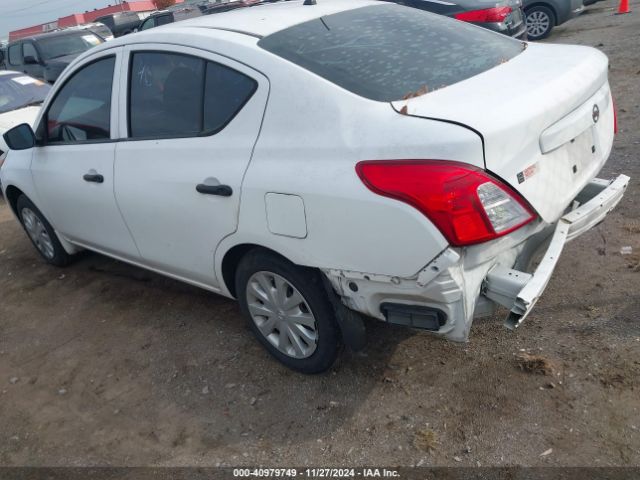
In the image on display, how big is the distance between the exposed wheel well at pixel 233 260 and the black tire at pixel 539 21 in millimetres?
10817

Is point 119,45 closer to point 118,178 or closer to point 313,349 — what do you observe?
point 118,178

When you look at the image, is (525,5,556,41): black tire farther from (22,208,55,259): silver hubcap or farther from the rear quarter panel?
the rear quarter panel

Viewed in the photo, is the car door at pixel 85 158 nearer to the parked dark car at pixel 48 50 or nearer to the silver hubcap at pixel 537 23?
the parked dark car at pixel 48 50

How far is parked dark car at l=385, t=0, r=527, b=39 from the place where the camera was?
8617 mm

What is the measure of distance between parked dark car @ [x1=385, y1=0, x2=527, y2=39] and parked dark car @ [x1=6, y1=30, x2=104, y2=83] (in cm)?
769

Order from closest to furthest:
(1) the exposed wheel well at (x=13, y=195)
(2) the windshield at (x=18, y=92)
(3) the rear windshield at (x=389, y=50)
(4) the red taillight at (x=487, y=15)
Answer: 1. (3) the rear windshield at (x=389, y=50)
2. (1) the exposed wheel well at (x=13, y=195)
3. (2) the windshield at (x=18, y=92)
4. (4) the red taillight at (x=487, y=15)

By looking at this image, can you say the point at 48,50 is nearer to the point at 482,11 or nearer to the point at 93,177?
the point at 482,11

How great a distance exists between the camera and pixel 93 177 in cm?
361

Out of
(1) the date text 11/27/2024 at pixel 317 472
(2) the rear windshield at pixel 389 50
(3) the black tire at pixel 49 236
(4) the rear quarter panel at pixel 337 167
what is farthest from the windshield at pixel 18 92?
(1) the date text 11/27/2024 at pixel 317 472

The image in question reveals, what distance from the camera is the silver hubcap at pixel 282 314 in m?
2.88

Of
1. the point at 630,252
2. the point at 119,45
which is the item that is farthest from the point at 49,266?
the point at 630,252

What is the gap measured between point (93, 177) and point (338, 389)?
2.05 metres

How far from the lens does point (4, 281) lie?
502 centimetres

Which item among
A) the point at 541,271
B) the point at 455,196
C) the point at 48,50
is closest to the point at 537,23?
the point at 48,50
